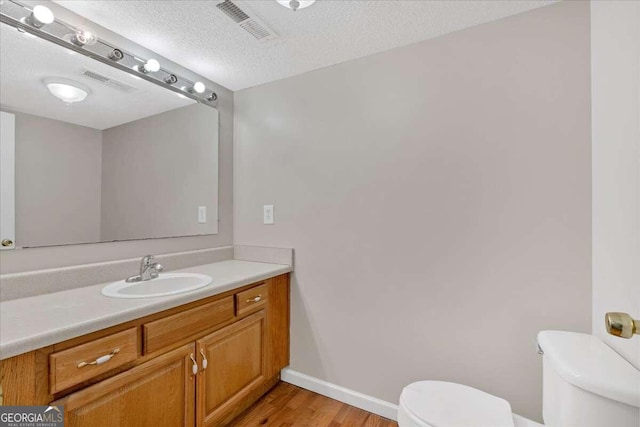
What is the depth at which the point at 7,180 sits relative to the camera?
1215 millimetres

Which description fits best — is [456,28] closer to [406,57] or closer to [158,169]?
[406,57]

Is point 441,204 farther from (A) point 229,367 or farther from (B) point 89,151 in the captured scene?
(B) point 89,151

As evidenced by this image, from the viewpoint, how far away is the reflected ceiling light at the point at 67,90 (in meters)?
1.35

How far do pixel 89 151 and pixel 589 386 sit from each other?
2.20 meters

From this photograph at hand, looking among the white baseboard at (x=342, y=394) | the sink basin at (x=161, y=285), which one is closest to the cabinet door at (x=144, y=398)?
the sink basin at (x=161, y=285)

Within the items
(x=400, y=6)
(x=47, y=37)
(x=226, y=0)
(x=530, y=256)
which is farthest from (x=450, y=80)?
(x=47, y=37)

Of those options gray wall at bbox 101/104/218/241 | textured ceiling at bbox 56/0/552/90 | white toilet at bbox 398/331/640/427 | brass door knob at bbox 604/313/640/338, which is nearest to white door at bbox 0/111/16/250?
gray wall at bbox 101/104/218/241

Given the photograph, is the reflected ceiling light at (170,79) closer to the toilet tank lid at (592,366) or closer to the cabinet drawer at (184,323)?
the cabinet drawer at (184,323)

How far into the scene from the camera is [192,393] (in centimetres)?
133

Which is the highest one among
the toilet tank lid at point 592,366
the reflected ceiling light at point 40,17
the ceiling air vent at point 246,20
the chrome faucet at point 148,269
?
the ceiling air vent at point 246,20

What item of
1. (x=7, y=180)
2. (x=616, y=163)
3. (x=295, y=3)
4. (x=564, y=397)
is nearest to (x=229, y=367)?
(x=7, y=180)

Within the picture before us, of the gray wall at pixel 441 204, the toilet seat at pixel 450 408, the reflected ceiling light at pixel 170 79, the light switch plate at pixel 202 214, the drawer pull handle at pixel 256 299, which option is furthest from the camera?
the light switch plate at pixel 202 214

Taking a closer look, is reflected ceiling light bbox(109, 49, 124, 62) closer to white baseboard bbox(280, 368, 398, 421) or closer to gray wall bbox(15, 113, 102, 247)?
gray wall bbox(15, 113, 102, 247)

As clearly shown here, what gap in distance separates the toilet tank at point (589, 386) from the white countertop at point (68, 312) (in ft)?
4.55
